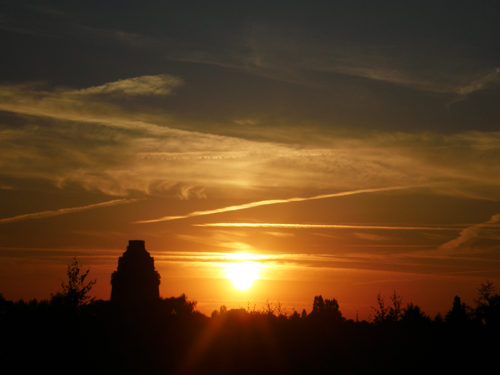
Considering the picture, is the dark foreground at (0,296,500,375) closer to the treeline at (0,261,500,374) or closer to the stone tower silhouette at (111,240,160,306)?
the treeline at (0,261,500,374)

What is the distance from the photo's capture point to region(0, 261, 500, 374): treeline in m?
32.7

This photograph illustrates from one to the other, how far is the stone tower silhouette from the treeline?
6981 cm

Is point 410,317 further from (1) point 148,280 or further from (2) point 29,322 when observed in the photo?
(1) point 148,280

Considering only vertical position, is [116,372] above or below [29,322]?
below

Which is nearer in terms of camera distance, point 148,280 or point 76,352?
point 76,352

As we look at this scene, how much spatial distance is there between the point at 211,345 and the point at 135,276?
8329cm

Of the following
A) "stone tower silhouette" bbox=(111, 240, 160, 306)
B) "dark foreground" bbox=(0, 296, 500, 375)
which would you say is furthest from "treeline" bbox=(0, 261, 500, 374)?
"stone tower silhouette" bbox=(111, 240, 160, 306)

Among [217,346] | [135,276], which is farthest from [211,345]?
[135,276]

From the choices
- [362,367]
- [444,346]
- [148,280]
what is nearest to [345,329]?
[444,346]

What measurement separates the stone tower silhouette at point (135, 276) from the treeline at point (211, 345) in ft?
229

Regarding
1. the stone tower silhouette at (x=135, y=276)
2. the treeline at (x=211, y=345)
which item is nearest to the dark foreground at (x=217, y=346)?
the treeline at (x=211, y=345)

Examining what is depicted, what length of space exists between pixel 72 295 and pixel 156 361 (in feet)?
28.6

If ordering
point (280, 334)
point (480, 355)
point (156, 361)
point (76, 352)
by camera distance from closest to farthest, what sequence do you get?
point (76, 352) → point (156, 361) → point (480, 355) → point (280, 334)

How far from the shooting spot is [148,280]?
120 m
